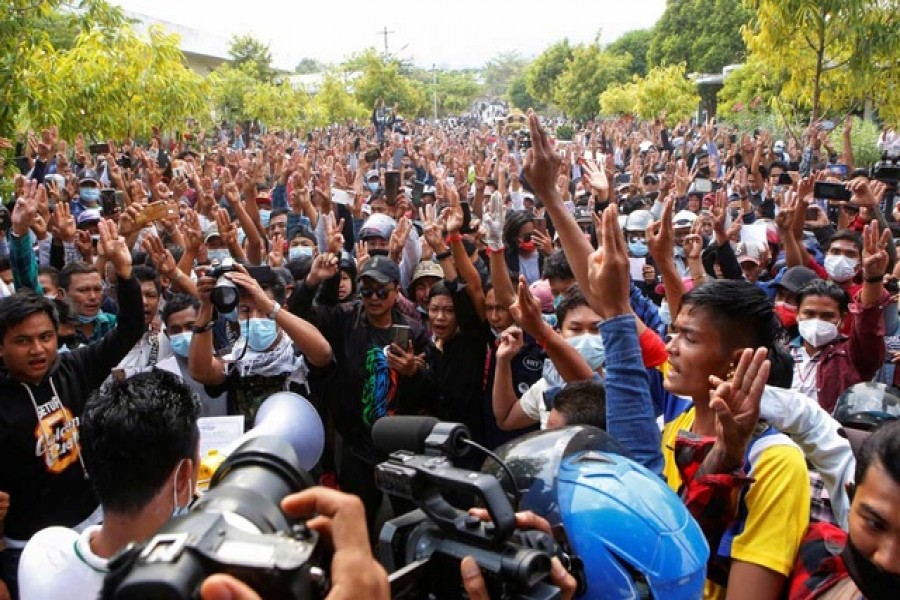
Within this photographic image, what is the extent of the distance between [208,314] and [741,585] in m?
2.43

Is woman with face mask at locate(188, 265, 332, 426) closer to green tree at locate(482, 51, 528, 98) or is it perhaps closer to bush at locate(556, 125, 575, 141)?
bush at locate(556, 125, 575, 141)

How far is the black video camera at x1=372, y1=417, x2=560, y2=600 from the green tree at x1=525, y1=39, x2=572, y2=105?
52871 millimetres

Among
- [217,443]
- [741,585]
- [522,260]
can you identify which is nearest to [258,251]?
[522,260]

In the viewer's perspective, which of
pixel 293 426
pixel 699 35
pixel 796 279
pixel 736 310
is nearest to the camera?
pixel 293 426

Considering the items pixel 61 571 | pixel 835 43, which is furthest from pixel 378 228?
pixel 835 43

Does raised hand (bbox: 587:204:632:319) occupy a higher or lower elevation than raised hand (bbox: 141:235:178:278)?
higher

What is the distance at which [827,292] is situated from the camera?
389cm

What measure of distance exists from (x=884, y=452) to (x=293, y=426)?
1.13 metres

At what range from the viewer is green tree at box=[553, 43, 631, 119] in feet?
135

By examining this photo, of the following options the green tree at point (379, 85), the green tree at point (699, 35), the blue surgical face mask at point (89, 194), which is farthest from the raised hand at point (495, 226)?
the green tree at point (699, 35)

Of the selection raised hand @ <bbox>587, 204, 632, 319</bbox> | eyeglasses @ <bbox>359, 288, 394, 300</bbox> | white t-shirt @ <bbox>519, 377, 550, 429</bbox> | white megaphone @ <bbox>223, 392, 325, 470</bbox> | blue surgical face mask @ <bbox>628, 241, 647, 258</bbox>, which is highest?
raised hand @ <bbox>587, 204, 632, 319</bbox>

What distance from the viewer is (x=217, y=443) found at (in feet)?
9.87

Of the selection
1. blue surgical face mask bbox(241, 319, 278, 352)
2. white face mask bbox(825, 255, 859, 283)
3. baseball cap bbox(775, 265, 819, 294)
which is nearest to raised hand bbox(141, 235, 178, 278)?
blue surgical face mask bbox(241, 319, 278, 352)

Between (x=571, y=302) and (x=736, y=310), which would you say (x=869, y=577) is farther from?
(x=571, y=302)
